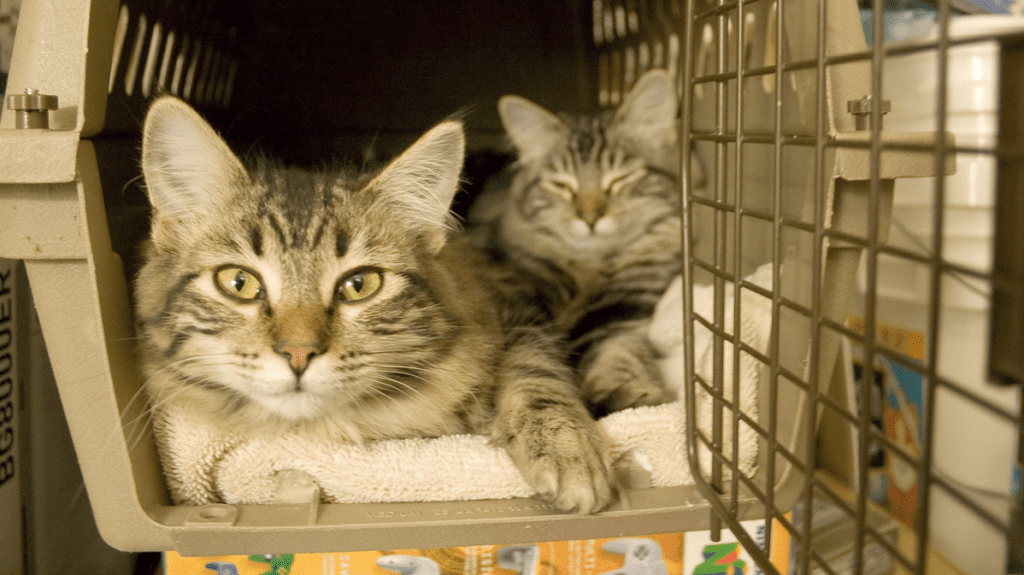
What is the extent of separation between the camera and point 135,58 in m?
1.43

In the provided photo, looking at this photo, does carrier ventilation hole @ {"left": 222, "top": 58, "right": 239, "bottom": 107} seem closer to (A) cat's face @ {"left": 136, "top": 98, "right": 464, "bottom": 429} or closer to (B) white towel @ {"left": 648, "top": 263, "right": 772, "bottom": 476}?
(A) cat's face @ {"left": 136, "top": 98, "right": 464, "bottom": 429}

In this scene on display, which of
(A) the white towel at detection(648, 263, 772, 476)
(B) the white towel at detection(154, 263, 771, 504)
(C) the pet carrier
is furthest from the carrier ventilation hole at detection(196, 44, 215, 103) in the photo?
(A) the white towel at detection(648, 263, 772, 476)

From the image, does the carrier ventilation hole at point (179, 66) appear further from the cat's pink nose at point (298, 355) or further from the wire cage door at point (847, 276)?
the wire cage door at point (847, 276)

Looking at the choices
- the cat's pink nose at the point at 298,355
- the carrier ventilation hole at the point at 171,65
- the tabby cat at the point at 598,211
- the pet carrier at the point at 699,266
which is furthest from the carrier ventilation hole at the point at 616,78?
the cat's pink nose at the point at 298,355

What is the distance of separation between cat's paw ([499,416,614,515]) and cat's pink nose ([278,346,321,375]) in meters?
0.31

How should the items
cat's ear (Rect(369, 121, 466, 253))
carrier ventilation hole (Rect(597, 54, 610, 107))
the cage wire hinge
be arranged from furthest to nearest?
1. carrier ventilation hole (Rect(597, 54, 610, 107))
2. cat's ear (Rect(369, 121, 466, 253))
3. the cage wire hinge

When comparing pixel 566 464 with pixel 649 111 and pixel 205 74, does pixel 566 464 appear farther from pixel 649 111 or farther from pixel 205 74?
pixel 205 74

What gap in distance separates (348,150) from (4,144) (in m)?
1.21

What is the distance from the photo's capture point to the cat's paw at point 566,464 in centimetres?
92

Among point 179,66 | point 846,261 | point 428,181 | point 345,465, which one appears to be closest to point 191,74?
point 179,66

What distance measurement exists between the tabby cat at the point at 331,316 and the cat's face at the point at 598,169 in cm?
56

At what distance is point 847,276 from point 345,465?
2.42 feet

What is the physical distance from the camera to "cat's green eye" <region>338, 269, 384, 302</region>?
1011 mm

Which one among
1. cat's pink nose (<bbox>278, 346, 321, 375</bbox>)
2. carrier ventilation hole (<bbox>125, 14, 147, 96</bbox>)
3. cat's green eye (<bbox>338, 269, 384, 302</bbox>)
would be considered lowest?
cat's pink nose (<bbox>278, 346, 321, 375</bbox>)
